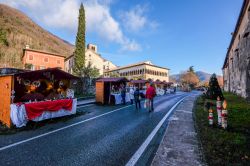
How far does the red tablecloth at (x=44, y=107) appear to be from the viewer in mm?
8814

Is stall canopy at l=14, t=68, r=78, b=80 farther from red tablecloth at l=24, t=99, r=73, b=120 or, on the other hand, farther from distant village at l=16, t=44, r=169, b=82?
distant village at l=16, t=44, r=169, b=82

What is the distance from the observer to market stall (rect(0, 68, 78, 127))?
8.60 meters

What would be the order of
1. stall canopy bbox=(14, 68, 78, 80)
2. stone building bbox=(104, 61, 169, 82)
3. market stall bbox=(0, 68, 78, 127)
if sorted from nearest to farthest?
market stall bbox=(0, 68, 78, 127), stall canopy bbox=(14, 68, 78, 80), stone building bbox=(104, 61, 169, 82)

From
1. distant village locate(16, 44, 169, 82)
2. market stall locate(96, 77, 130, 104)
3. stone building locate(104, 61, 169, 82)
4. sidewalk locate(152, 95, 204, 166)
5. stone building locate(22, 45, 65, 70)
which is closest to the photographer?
sidewalk locate(152, 95, 204, 166)

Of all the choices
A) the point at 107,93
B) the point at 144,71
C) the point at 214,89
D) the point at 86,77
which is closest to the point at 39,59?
the point at 86,77

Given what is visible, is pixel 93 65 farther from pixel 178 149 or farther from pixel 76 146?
pixel 178 149

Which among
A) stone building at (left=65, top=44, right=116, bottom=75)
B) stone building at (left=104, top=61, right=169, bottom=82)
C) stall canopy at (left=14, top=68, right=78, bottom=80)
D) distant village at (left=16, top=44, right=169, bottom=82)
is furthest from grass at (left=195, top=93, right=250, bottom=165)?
stone building at (left=104, top=61, right=169, bottom=82)

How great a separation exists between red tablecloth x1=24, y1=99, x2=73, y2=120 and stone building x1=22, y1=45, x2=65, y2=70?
37.5m

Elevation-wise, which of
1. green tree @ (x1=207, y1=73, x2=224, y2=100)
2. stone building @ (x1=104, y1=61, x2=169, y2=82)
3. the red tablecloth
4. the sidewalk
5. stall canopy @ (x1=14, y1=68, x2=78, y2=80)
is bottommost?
the sidewalk

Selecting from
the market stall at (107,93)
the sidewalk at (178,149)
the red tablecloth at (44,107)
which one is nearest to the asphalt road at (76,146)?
the sidewalk at (178,149)

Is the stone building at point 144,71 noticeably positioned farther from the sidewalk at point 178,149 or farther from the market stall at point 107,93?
the sidewalk at point 178,149

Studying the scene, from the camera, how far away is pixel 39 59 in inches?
1848

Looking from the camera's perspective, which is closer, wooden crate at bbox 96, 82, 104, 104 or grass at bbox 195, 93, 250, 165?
grass at bbox 195, 93, 250, 165

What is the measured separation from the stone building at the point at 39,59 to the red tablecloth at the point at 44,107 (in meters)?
37.5
